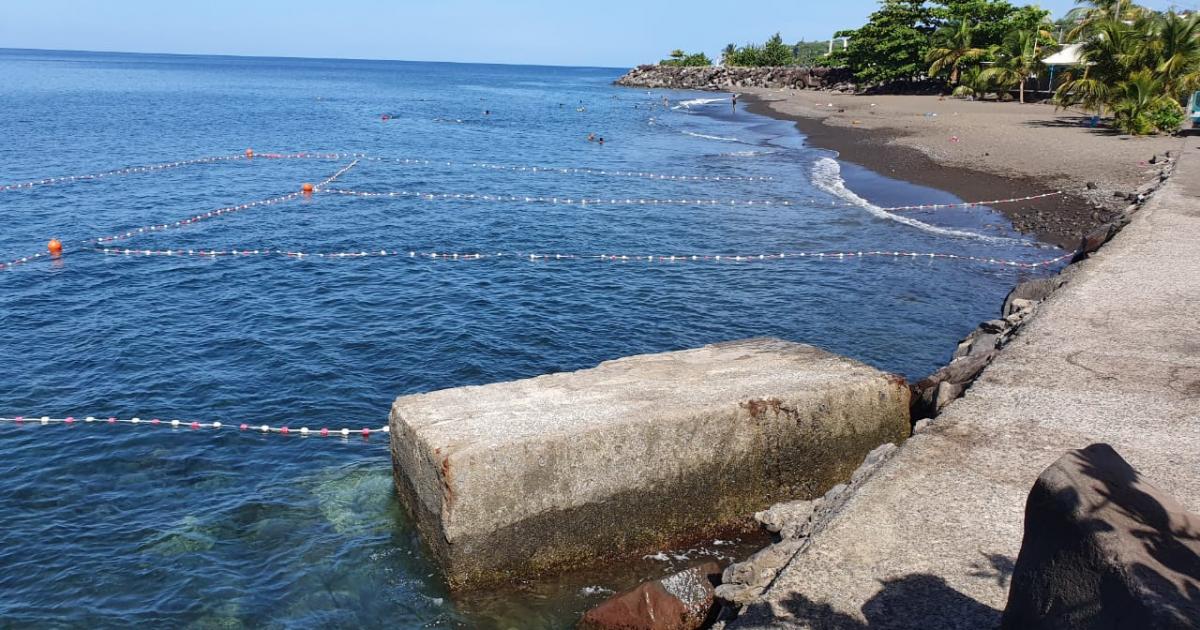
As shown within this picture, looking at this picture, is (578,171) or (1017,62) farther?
(1017,62)

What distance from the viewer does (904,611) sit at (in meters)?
6.72

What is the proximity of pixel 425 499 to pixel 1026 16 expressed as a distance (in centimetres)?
7635

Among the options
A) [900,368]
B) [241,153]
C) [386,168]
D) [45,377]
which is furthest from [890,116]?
[45,377]

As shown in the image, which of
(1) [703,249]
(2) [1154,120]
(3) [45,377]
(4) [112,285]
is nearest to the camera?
(3) [45,377]

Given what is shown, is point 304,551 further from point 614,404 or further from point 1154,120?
point 1154,120

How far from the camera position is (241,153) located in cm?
4459

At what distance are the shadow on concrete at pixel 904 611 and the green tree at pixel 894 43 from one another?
7915 centimetres

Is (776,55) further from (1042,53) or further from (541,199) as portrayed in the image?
(541,199)

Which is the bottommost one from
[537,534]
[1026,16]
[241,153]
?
[537,534]

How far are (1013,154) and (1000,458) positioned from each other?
33249 millimetres

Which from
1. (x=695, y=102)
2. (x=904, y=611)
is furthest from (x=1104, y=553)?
(x=695, y=102)

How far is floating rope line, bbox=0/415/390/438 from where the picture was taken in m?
13.8

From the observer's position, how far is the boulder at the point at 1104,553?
169 inches

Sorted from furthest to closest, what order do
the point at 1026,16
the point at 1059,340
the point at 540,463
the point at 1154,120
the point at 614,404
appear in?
the point at 1026,16
the point at 1154,120
the point at 1059,340
the point at 614,404
the point at 540,463
